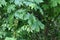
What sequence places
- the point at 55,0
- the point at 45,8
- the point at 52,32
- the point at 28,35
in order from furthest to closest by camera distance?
the point at 52,32, the point at 28,35, the point at 45,8, the point at 55,0

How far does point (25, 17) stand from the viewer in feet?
7.93

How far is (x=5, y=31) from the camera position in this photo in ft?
9.39

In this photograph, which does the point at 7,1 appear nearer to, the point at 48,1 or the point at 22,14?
the point at 22,14

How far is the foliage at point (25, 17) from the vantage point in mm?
2398

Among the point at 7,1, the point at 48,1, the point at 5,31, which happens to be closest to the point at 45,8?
the point at 48,1

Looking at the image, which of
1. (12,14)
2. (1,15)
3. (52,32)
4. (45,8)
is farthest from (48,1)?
(52,32)

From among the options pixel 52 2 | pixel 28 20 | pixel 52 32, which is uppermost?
pixel 52 2

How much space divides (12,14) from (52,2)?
559 mm

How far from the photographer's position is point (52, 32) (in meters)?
3.41

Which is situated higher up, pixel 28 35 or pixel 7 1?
pixel 7 1

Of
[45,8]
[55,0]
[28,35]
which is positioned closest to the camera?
[55,0]

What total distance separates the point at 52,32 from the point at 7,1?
118 centimetres

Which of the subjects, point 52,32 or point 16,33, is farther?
point 52,32

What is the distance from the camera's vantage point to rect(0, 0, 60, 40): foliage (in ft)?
7.87
